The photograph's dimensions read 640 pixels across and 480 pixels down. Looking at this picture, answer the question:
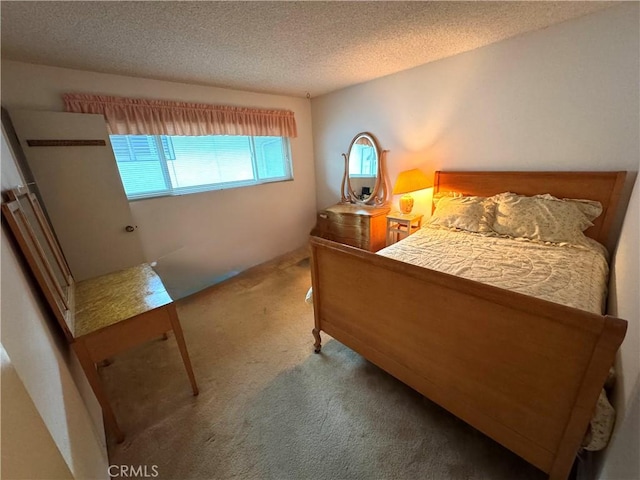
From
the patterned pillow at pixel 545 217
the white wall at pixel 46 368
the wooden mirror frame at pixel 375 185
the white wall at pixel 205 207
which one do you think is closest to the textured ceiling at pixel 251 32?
the white wall at pixel 205 207

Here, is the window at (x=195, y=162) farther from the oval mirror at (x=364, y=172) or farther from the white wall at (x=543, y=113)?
the white wall at (x=543, y=113)

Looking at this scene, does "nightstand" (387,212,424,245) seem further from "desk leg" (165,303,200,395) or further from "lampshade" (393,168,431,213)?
"desk leg" (165,303,200,395)

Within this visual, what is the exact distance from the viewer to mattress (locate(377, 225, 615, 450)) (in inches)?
51.5

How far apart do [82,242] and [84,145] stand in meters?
0.74

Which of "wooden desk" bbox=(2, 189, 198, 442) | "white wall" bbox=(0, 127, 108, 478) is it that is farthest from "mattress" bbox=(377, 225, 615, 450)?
"white wall" bbox=(0, 127, 108, 478)

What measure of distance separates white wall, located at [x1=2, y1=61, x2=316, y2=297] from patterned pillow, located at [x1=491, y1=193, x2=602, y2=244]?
249cm

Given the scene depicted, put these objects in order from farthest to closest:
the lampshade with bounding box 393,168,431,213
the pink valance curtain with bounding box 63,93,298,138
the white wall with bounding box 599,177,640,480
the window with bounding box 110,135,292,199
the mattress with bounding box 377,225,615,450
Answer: the lampshade with bounding box 393,168,431,213 < the window with bounding box 110,135,292,199 < the pink valance curtain with bounding box 63,93,298,138 < the mattress with bounding box 377,225,615,450 < the white wall with bounding box 599,177,640,480

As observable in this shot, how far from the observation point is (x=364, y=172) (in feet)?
10.8

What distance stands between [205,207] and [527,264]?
2.92 m

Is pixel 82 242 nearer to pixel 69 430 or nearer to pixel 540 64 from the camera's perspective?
pixel 69 430

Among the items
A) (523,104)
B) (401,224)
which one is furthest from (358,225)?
(523,104)

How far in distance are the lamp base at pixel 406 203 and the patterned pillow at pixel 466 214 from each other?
1.50 feet

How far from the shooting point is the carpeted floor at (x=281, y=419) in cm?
121

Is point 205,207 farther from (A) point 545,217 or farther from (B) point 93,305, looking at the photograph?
(A) point 545,217
